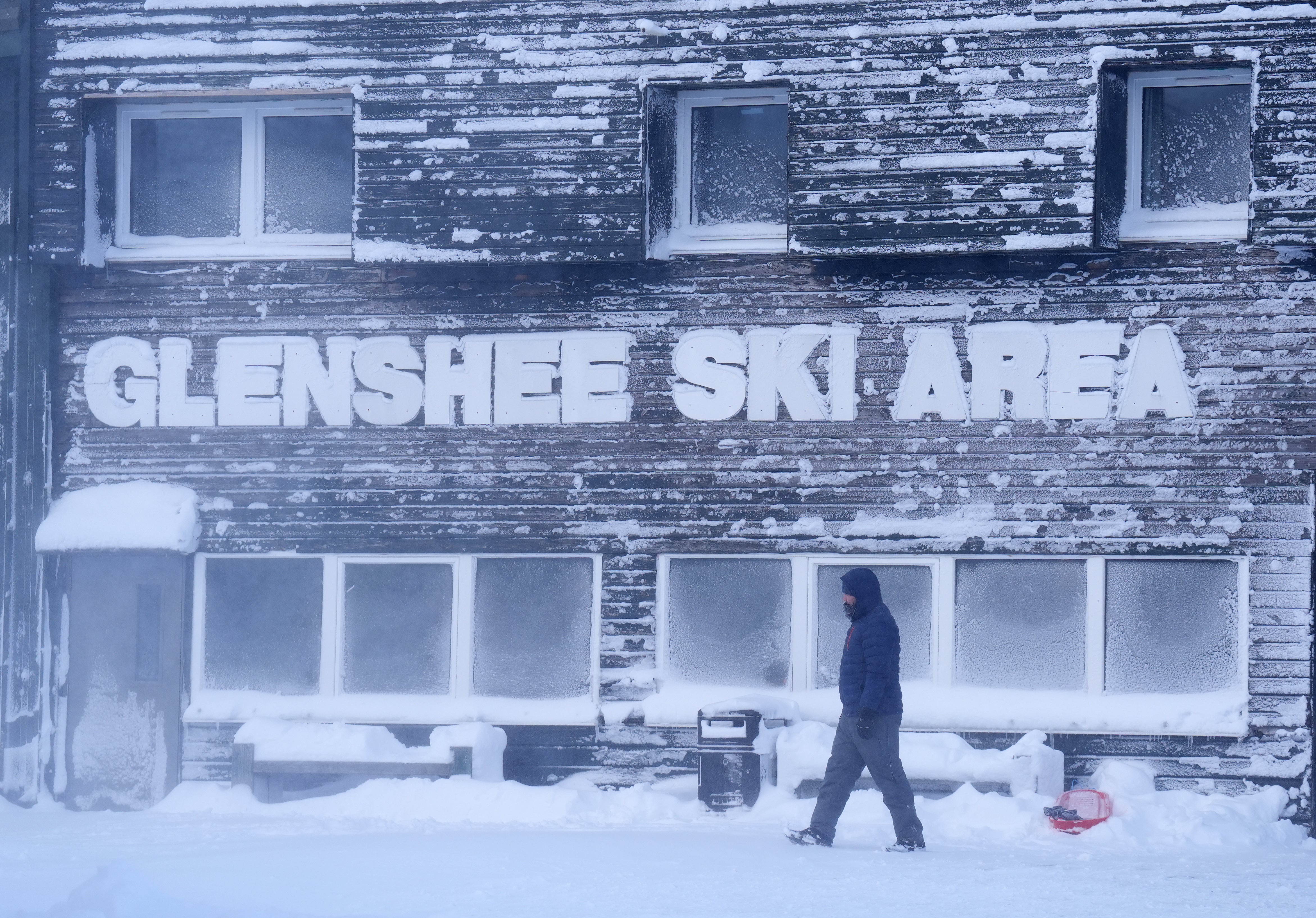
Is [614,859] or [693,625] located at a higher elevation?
[693,625]

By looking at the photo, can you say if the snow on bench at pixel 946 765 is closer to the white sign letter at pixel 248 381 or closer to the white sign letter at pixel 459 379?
the white sign letter at pixel 459 379

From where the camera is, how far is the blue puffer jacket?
9812mm

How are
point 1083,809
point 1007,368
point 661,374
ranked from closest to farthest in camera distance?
point 1083,809, point 1007,368, point 661,374

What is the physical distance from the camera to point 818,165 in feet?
39.9

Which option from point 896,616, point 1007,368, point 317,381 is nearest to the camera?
point 1007,368

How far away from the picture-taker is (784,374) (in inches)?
487

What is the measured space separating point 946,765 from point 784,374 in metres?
3.26

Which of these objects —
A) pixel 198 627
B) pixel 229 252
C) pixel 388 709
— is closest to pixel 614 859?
pixel 388 709

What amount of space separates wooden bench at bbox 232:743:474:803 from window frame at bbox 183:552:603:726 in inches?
20.6

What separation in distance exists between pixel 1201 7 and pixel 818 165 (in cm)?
309

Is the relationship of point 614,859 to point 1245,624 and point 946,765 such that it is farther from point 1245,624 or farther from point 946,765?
point 1245,624

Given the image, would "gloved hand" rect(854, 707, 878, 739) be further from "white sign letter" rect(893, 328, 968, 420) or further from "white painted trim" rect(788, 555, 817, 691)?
"white sign letter" rect(893, 328, 968, 420)

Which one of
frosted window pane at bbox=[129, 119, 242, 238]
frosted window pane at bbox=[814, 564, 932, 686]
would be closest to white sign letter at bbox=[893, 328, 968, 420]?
frosted window pane at bbox=[814, 564, 932, 686]

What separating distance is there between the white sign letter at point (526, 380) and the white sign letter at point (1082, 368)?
393cm
